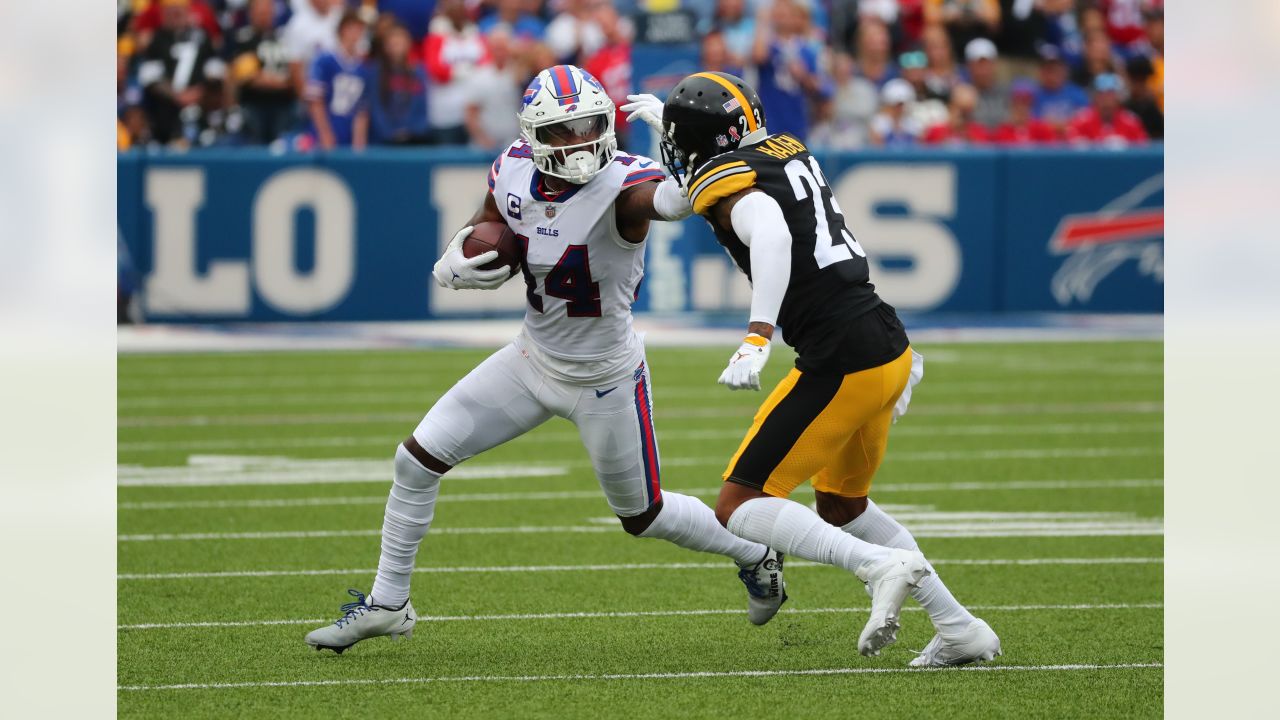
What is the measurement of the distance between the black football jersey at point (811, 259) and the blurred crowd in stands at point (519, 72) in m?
9.87

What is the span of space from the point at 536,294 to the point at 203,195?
32.4 feet

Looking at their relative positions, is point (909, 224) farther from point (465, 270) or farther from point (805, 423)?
point (805, 423)

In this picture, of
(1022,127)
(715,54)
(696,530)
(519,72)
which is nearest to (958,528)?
(696,530)

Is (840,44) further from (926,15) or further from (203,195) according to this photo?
(203,195)

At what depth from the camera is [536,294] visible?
4.84 m

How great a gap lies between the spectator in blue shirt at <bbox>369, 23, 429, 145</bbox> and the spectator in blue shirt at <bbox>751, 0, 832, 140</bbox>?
9.40 feet

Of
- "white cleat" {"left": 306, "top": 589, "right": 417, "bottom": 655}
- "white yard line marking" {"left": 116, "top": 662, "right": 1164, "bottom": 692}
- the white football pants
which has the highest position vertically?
the white football pants

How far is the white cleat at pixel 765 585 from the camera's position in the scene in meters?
4.95

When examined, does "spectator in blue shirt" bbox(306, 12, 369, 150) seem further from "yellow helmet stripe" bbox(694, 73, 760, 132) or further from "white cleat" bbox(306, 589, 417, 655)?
"yellow helmet stripe" bbox(694, 73, 760, 132)

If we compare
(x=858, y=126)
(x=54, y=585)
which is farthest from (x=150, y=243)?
(x=54, y=585)

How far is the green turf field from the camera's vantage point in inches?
171

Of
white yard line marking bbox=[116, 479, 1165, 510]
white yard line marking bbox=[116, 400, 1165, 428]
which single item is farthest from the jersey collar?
white yard line marking bbox=[116, 400, 1165, 428]

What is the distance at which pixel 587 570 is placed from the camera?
6.12 metres

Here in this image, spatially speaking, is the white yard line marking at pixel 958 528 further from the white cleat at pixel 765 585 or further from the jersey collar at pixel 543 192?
the jersey collar at pixel 543 192
